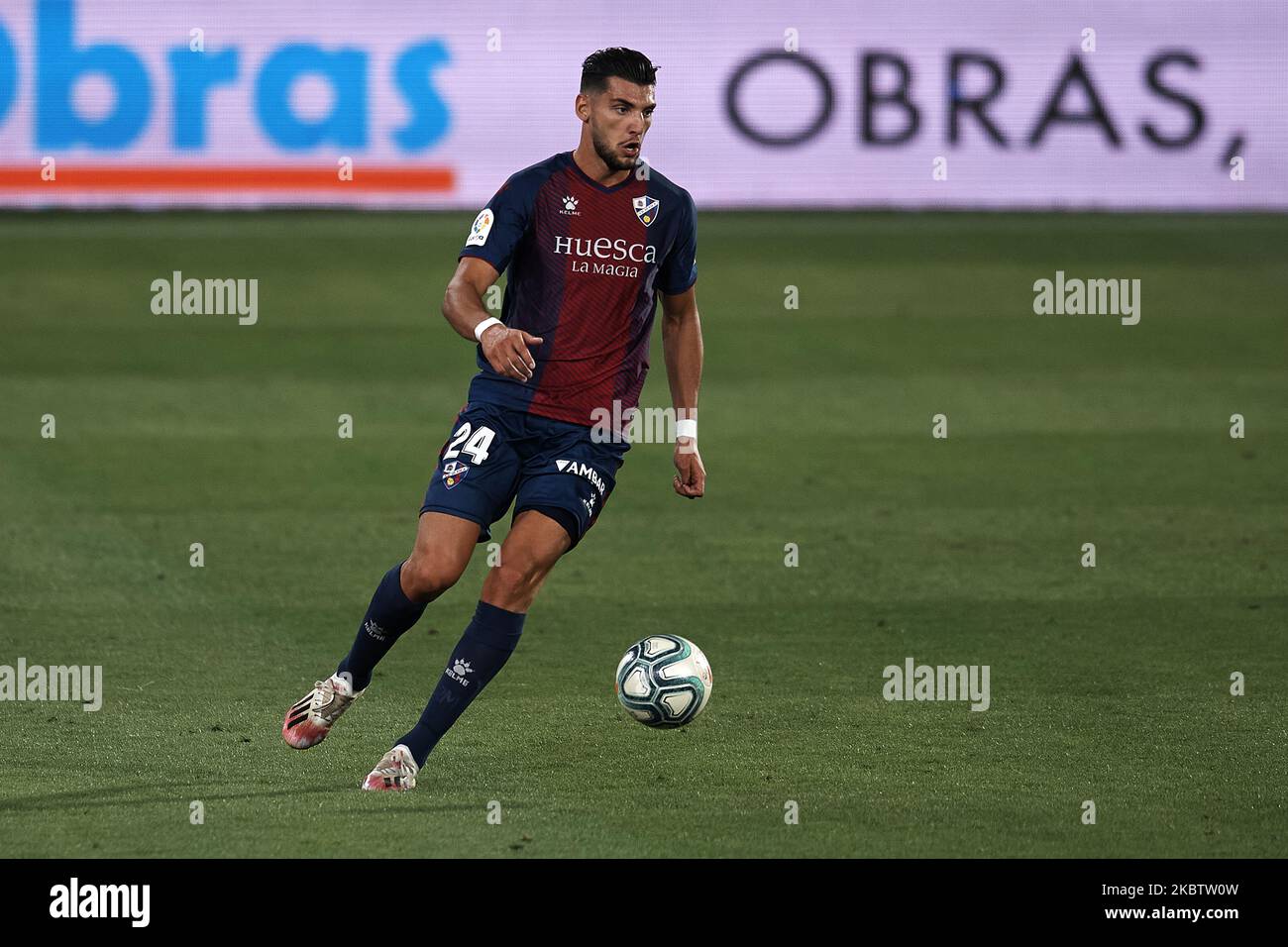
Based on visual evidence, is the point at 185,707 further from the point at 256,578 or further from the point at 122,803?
the point at 256,578

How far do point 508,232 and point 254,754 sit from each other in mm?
2026

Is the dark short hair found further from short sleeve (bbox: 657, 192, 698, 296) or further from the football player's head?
short sleeve (bbox: 657, 192, 698, 296)

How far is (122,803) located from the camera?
621 centimetres

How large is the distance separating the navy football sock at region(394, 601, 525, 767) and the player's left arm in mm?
876

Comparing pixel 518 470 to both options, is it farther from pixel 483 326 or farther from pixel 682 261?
pixel 682 261

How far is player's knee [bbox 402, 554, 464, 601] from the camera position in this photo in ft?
21.1

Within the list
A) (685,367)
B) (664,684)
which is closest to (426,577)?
(664,684)

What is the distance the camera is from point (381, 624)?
6.66 metres

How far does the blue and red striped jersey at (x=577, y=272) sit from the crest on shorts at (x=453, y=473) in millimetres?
286

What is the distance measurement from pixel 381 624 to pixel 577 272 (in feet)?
4.55

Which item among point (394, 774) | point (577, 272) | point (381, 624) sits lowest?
point (394, 774)

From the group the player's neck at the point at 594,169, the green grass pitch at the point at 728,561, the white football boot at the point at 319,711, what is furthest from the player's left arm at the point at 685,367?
the white football boot at the point at 319,711

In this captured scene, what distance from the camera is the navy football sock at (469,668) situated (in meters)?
6.47

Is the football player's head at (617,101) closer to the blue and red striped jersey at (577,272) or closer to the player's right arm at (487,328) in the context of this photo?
the blue and red striped jersey at (577,272)
